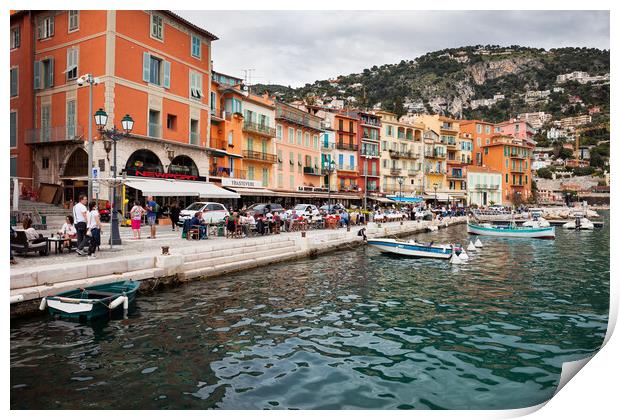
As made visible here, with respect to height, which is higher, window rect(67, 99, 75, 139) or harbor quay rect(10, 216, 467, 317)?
window rect(67, 99, 75, 139)

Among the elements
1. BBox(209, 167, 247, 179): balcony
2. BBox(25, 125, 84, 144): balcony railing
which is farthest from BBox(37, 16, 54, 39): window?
A: BBox(209, 167, 247, 179): balcony

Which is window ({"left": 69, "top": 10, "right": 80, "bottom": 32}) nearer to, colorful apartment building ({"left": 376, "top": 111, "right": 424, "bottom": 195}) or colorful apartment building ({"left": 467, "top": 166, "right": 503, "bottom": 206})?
colorful apartment building ({"left": 376, "top": 111, "right": 424, "bottom": 195})

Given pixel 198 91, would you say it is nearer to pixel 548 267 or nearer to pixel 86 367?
pixel 548 267

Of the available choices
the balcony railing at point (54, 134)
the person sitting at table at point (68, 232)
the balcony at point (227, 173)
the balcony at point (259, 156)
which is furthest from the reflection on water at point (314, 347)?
the balcony at point (259, 156)

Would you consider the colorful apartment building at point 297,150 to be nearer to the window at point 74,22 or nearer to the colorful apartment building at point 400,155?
the colorful apartment building at point 400,155

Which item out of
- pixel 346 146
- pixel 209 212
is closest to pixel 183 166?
pixel 209 212

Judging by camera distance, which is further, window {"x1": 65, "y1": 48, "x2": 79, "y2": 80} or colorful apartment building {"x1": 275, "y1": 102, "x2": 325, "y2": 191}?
colorful apartment building {"x1": 275, "y1": 102, "x2": 325, "y2": 191}

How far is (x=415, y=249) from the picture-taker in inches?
770

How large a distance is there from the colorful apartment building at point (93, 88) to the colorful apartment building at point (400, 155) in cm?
3570

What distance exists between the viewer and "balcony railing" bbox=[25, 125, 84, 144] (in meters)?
21.4

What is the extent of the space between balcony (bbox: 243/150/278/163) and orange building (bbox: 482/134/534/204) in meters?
44.6

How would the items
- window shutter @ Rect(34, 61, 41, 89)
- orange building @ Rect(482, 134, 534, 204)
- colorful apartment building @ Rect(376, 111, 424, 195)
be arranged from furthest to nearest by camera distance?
1. orange building @ Rect(482, 134, 534, 204)
2. colorful apartment building @ Rect(376, 111, 424, 195)
3. window shutter @ Rect(34, 61, 41, 89)

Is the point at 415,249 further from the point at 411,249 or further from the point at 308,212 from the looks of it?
the point at 308,212
